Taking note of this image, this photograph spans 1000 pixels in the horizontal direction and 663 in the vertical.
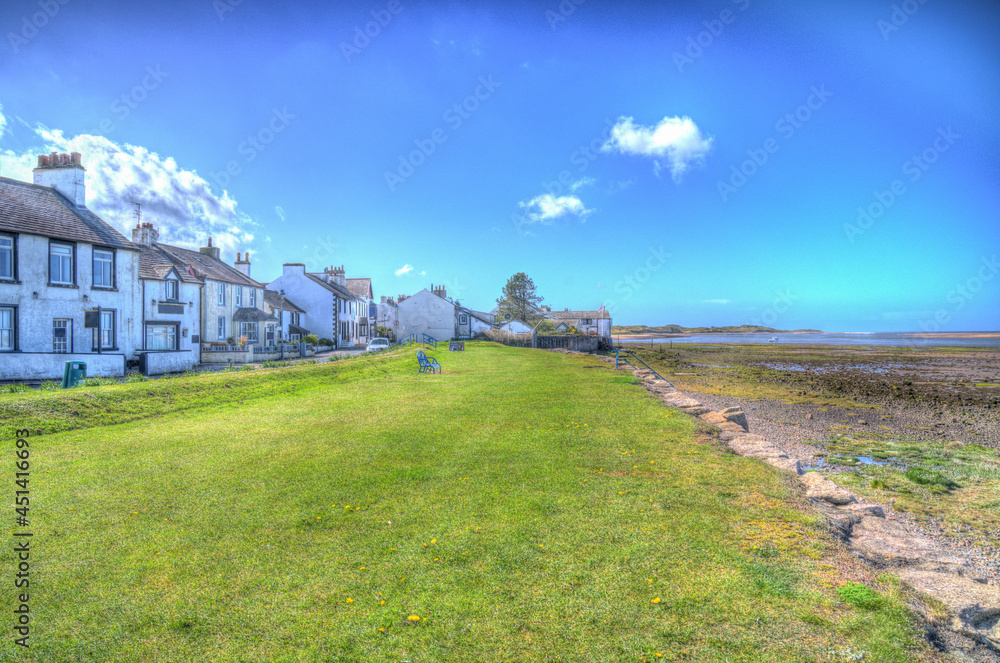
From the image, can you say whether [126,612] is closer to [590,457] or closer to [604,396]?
[590,457]

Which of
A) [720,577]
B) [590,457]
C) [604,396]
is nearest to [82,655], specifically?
[720,577]

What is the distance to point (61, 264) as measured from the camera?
25.3m

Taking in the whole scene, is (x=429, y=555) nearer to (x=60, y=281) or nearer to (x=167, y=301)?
(x=60, y=281)

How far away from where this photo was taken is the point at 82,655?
12.2 ft

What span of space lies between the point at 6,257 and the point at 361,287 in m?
49.2

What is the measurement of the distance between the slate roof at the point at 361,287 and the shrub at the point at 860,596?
69474mm

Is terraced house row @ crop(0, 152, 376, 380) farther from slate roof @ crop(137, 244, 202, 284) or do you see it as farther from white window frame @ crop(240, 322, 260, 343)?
white window frame @ crop(240, 322, 260, 343)

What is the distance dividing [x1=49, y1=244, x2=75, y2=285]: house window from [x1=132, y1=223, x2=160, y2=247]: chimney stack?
48.6 feet

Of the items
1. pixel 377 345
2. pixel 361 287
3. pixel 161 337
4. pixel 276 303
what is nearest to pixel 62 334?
pixel 161 337

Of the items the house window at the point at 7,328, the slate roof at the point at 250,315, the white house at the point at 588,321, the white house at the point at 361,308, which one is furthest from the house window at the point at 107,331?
the white house at the point at 588,321

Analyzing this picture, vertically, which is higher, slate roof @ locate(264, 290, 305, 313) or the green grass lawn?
slate roof @ locate(264, 290, 305, 313)

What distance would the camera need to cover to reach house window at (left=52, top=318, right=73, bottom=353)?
24.8 meters

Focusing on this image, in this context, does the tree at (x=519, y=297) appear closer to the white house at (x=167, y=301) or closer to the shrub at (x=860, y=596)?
the white house at (x=167, y=301)

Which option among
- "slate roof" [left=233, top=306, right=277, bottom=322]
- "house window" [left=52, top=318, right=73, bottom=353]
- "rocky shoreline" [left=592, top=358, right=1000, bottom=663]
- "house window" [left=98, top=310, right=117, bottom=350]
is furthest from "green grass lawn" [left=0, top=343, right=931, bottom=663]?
"slate roof" [left=233, top=306, right=277, bottom=322]
